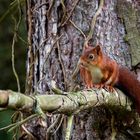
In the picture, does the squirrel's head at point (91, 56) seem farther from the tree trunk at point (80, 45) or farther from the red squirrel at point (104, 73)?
the tree trunk at point (80, 45)

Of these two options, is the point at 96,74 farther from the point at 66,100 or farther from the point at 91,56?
the point at 66,100

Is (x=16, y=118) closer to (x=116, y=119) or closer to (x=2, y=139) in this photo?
(x=116, y=119)

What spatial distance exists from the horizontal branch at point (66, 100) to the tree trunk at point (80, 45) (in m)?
0.19

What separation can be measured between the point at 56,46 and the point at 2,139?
129 centimetres

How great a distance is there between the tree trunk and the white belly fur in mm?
143

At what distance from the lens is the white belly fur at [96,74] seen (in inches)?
110

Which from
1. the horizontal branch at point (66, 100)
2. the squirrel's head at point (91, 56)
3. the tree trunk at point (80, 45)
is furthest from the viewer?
the tree trunk at point (80, 45)

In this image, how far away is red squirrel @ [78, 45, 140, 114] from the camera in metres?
2.78

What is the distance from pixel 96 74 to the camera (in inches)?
111

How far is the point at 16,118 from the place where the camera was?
10.5ft

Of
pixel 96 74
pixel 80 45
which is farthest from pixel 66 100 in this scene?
pixel 80 45

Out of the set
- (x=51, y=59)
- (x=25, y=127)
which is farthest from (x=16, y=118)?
(x=51, y=59)

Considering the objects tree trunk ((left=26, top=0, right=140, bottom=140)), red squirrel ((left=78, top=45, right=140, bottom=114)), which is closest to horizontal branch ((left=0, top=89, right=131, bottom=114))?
red squirrel ((left=78, top=45, right=140, bottom=114))

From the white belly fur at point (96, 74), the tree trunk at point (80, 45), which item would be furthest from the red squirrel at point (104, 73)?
the tree trunk at point (80, 45)
